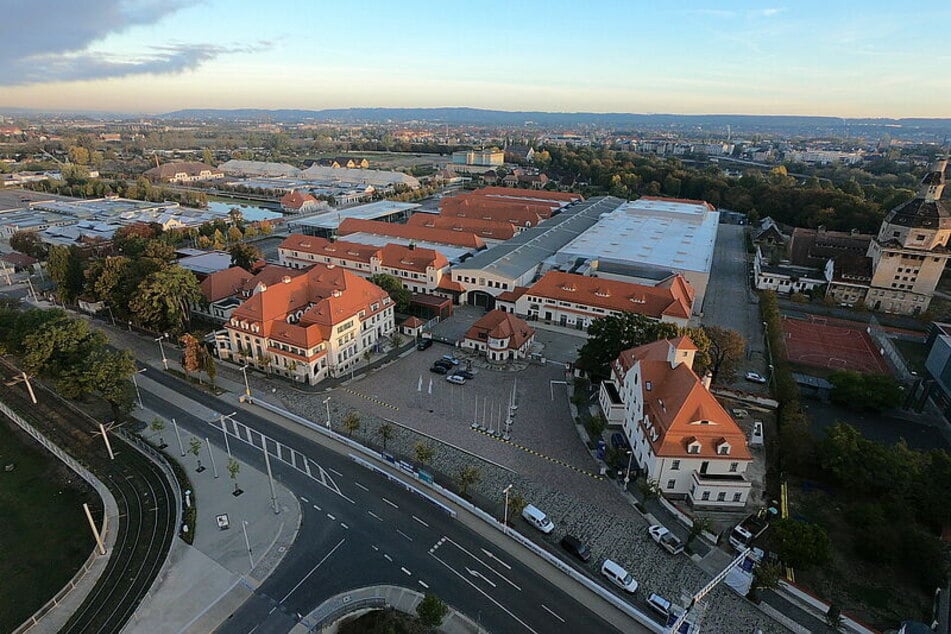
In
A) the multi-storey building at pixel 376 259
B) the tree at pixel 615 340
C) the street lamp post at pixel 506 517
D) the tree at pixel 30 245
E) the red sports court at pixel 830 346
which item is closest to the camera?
the street lamp post at pixel 506 517

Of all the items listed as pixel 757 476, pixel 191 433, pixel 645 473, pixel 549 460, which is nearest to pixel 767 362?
pixel 757 476

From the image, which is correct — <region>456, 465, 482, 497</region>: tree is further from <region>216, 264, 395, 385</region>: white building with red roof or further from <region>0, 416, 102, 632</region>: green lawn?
<region>0, 416, 102, 632</region>: green lawn

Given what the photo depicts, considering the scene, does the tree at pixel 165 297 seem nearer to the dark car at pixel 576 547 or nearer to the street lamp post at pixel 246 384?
the street lamp post at pixel 246 384

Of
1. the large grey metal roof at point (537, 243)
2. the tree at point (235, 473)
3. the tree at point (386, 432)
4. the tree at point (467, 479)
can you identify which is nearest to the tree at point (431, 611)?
the tree at point (467, 479)

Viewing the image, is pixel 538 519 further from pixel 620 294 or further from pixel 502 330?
pixel 620 294

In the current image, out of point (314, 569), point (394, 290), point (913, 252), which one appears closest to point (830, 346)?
point (913, 252)
